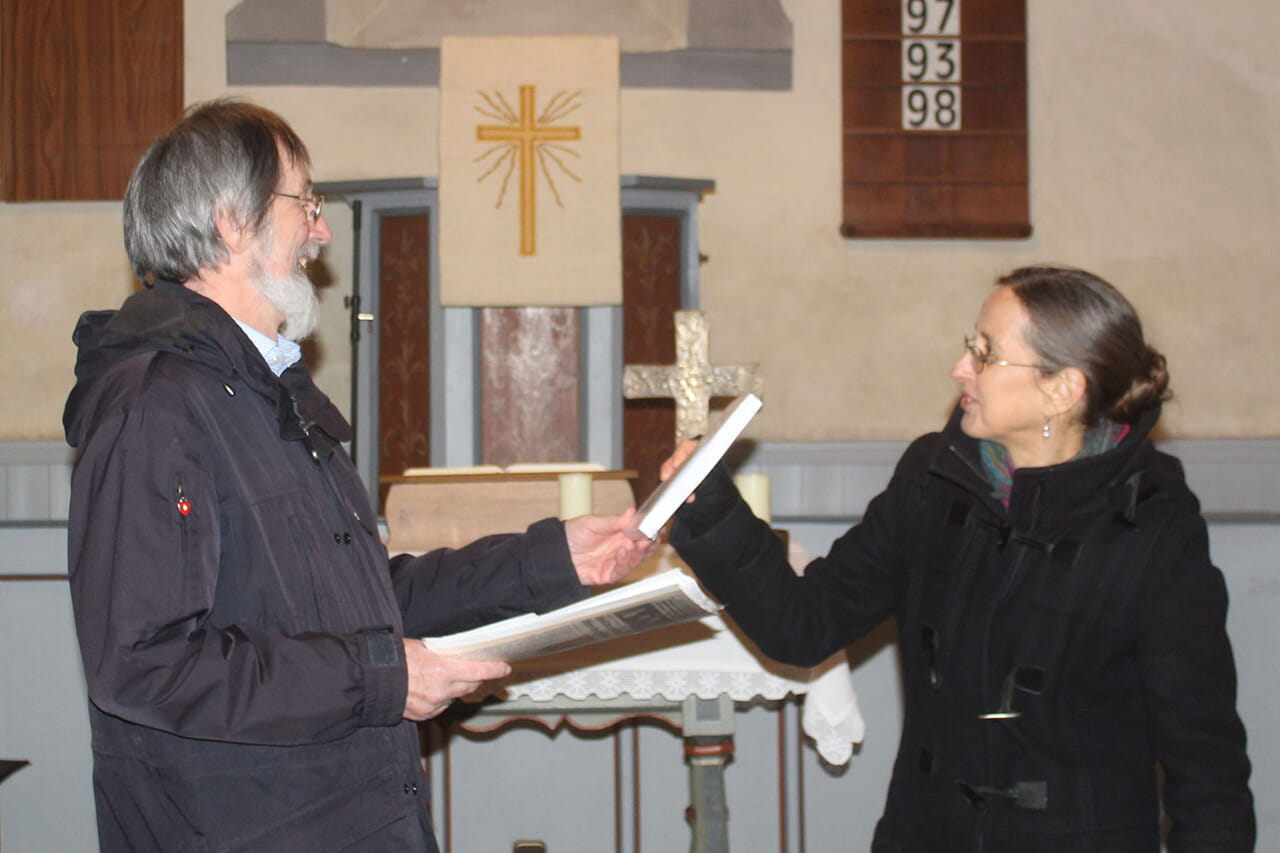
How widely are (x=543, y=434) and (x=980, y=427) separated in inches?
120

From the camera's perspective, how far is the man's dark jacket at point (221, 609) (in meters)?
1.56

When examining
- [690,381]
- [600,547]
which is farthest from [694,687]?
[690,381]

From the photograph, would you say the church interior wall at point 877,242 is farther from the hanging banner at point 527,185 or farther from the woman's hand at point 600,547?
the woman's hand at point 600,547

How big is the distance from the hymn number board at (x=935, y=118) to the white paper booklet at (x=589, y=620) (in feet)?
13.0

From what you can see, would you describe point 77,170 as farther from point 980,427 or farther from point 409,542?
point 980,427

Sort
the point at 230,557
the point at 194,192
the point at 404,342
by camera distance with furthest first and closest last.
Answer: the point at 404,342 < the point at 194,192 < the point at 230,557

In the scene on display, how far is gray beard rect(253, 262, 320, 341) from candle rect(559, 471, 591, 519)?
1.22 metres

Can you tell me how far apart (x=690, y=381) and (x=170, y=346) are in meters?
1.96

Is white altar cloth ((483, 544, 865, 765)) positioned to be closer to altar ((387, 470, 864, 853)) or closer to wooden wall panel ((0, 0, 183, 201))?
altar ((387, 470, 864, 853))

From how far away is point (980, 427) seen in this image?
2186mm

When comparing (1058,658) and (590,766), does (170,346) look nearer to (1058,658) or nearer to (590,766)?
(1058,658)

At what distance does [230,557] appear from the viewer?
168cm

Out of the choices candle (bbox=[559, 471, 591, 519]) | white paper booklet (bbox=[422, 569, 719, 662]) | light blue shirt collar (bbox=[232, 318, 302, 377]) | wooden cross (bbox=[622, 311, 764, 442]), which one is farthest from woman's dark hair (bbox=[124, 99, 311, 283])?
wooden cross (bbox=[622, 311, 764, 442])

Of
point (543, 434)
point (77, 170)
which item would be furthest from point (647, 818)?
point (77, 170)
